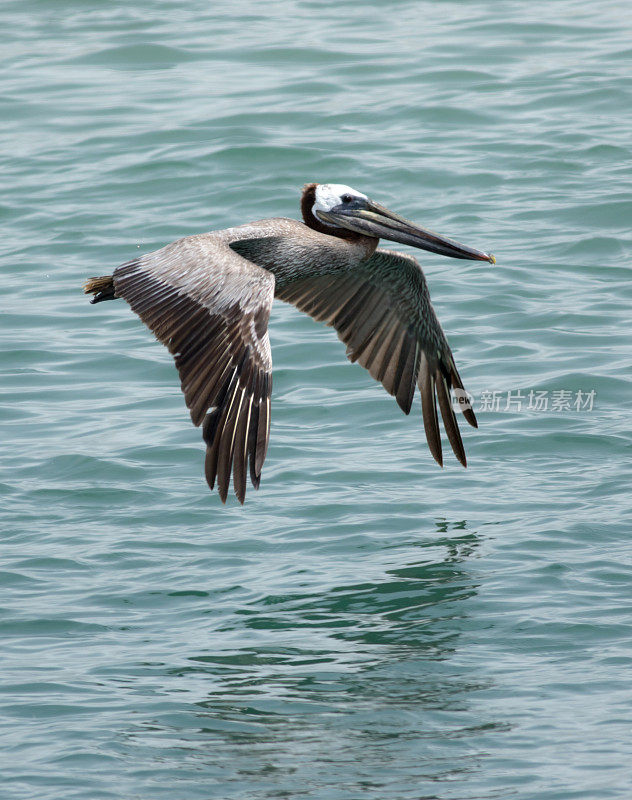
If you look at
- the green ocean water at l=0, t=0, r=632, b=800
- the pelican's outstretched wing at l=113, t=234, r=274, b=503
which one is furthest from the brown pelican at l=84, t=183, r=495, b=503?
the green ocean water at l=0, t=0, r=632, b=800

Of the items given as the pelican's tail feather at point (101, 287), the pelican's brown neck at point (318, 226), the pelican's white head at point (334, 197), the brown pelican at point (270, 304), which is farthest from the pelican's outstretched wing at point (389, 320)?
the pelican's tail feather at point (101, 287)

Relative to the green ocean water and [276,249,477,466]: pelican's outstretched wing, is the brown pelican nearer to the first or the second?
[276,249,477,466]: pelican's outstretched wing

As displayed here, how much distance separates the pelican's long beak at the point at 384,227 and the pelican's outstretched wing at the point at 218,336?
116cm

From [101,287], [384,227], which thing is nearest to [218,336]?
[101,287]

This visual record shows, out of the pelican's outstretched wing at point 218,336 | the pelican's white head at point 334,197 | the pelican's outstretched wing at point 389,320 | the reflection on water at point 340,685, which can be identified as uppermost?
the pelican's white head at point 334,197

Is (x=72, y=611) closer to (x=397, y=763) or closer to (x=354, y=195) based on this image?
(x=397, y=763)

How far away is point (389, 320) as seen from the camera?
9.15 metres

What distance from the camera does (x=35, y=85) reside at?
15.9 meters

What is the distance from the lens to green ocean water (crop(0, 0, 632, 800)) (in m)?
5.87

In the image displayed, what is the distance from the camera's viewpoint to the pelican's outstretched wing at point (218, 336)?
6.39 metres

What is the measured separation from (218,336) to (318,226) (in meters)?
2.15

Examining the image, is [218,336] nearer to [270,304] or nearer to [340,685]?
[270,304]

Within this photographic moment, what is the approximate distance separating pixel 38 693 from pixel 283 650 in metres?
1.14

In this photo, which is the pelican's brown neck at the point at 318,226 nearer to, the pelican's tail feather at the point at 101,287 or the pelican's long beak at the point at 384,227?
the pelican's long beak at the point at 384,227
